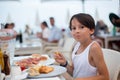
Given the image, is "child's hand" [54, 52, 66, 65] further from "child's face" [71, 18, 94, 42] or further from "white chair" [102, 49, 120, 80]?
"white chair" [102, 49, 120, 80]

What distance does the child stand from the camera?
4.31 feet

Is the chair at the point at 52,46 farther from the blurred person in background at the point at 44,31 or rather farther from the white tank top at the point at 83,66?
the white tank top at the point at 83,66

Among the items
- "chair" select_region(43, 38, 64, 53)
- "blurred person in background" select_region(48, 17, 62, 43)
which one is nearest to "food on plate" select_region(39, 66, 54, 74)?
"chair" select_region(43, 38, 64, 53)

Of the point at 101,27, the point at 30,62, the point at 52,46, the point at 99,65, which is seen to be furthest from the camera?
the point at 101,27

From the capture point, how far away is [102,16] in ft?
18.7

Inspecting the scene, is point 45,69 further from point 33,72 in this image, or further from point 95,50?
point 95,50

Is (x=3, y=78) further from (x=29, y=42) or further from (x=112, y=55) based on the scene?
(x=29, y=42)

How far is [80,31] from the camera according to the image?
137 centimetres

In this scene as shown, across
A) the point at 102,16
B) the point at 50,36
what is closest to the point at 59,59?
the point at 50,36

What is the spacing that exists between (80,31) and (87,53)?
151 mm

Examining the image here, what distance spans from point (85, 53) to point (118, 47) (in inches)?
143

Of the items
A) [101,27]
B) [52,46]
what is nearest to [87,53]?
[52,46]

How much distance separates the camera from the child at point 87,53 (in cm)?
131

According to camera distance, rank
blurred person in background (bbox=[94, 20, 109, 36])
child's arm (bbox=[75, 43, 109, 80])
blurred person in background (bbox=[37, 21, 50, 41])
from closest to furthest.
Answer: child's arm (bbox=[75, 43, 109, 80]) < blurred person in background (bbox=[37, 21, 50, 41]) < blurred person in background (bbox=[94, 20, 109, 36])
